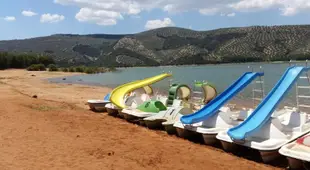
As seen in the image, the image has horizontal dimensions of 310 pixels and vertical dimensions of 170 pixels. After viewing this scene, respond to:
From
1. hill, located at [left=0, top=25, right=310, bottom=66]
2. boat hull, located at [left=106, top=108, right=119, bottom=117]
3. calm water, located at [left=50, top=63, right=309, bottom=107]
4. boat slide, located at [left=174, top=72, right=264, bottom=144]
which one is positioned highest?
hill, located at [left=0, top=25, right=310, bottom=66]

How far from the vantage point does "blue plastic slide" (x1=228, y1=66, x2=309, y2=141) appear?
9.41m

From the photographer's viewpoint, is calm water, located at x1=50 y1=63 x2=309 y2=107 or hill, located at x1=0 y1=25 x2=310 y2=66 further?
hill, located at x1=0 y1=25 x2=310 y2=66

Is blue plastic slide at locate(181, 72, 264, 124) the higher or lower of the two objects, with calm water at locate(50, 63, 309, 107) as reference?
higher

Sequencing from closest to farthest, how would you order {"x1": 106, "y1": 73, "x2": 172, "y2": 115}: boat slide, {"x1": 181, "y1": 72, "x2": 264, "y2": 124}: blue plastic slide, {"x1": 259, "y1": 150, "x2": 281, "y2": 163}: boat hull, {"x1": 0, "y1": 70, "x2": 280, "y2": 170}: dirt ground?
{"x1": 0, "y1": 70, "x2": 280, "y2": 170}: dirt ground
{"x1": 259, "y1": 150, "x2": 281, "y2": 163}: boat hull
{"x1": 181, "y1": 72, "x2": 264, "y2": 124}: blue plastic slide
{"x1": 106, "y1": 73, "x2": 172, "y2": 115}: boat slide

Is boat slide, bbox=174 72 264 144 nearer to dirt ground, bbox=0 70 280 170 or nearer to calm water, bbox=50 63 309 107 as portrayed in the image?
dirt ground, bbox=0 70 280 170

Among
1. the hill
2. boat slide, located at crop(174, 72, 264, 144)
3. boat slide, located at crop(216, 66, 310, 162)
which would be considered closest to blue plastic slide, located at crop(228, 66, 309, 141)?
boat slide, located at crop(216, 66, 310, 162)

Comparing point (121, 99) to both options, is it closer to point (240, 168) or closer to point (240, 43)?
point (240, 168)

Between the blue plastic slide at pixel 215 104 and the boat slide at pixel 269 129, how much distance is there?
4.00 ft

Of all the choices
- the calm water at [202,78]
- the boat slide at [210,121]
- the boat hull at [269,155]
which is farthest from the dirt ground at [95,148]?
the calm water at [202,78]

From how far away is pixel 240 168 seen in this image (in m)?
8.43

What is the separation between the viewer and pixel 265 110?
995 centimetres

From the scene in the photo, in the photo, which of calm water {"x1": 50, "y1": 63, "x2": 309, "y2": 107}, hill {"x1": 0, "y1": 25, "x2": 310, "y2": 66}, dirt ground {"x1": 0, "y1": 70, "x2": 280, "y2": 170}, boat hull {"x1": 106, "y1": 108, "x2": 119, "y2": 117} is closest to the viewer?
dirt ground {"x1": 0, "y1": 70, "x2": 280, "y2": 170}

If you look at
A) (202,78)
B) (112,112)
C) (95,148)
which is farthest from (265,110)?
(202,78)

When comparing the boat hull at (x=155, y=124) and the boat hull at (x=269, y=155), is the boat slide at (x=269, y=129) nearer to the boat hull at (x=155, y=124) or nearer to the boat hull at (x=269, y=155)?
the boat hull at (x=269, y=155)
